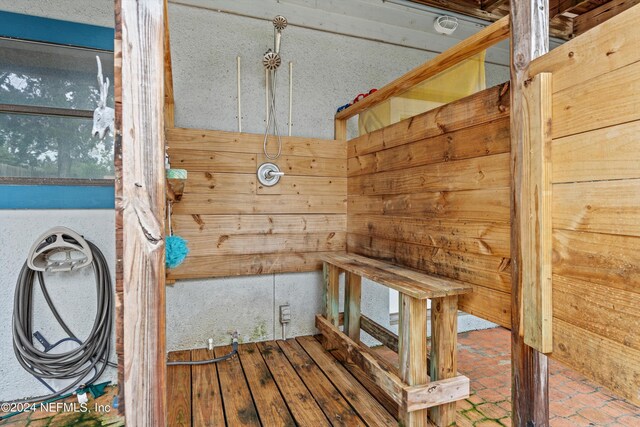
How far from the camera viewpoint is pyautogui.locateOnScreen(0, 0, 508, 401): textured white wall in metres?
2.08

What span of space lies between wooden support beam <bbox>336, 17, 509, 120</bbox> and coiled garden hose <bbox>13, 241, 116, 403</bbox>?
2200 mm

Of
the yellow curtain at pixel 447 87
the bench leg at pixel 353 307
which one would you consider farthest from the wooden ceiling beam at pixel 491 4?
the bench leg at pixel 353 307

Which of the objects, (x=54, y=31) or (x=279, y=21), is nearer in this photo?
(x=54, y=31)

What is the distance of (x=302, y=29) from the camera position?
108 inches

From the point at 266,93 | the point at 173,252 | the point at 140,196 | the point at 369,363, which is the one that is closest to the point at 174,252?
the point at 173,252

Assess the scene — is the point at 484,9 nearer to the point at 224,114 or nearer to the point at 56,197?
the point at 224,114

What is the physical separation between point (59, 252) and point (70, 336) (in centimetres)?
57

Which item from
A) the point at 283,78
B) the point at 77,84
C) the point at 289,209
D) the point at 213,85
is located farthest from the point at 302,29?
the point at 77,84

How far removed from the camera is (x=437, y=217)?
5.90 ft

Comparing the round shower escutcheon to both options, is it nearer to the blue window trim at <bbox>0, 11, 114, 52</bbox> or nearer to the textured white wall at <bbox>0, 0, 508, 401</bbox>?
the textured white wall at <bbox>0, 0, 508, 401</bbox>

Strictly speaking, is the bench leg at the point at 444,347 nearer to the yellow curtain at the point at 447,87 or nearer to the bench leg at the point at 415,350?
the bench leg at the point at 415,350

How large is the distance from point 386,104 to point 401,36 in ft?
3.41

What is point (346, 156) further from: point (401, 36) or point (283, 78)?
point (401, 36)

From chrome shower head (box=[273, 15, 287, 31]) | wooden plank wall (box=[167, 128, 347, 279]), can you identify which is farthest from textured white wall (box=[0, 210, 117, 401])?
chrome shower head (box=[273, 15, 287, 31])
